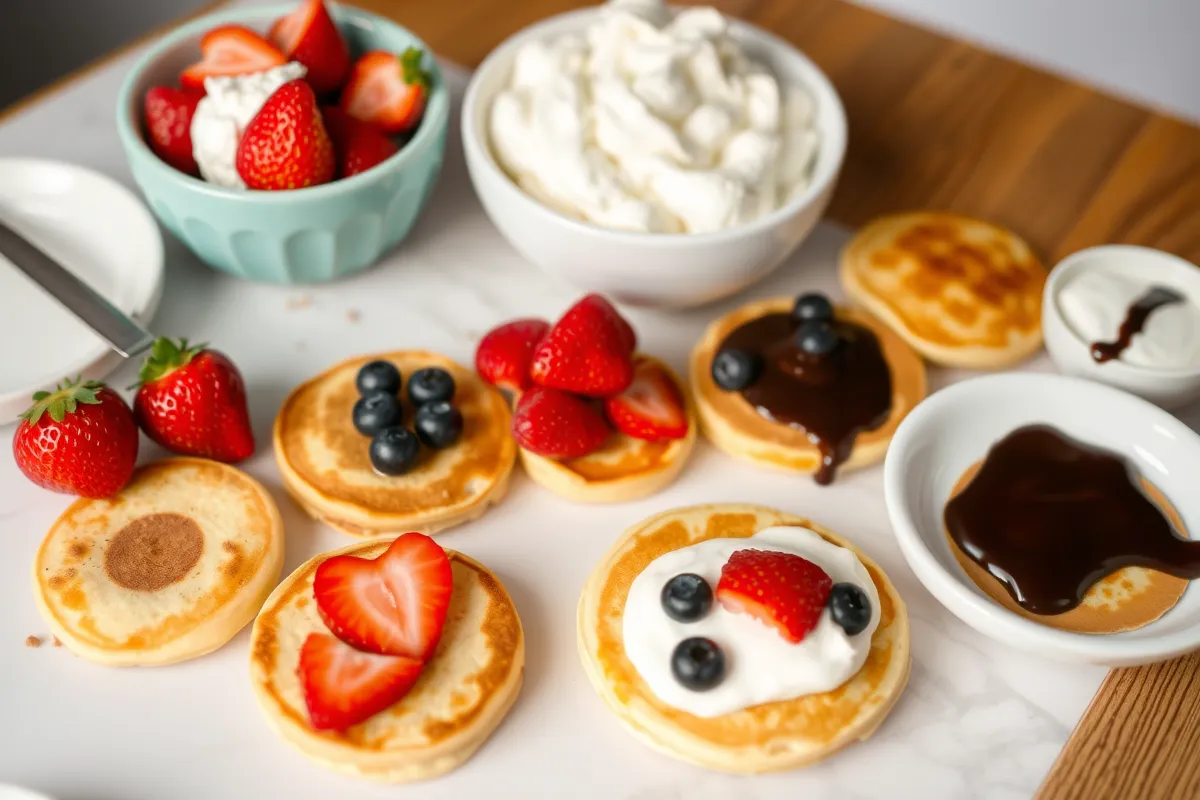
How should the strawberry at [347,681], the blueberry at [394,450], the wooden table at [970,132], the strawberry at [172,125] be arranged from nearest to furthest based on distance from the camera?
the strawberry at [347,681] → the blueberry at [394,450] → the strawberry at [172,125] → the wooden table at [970,132]

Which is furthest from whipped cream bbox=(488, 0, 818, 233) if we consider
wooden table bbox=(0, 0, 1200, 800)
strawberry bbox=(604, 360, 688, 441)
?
wooden table bbox=(0, 0, 1200, 800)

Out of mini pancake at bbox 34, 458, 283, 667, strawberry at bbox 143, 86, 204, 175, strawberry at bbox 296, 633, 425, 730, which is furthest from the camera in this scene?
strawberry at bbox 143, 86, 204, 175

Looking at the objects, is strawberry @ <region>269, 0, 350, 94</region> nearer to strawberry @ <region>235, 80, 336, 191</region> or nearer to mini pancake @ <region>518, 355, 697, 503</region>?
strawberry @ <region>235, 80, 336, 191</region>

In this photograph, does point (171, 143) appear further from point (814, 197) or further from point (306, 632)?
point (814, 197)

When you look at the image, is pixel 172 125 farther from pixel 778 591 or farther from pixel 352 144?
pixel 778 591

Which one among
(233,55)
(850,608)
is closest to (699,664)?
(850,608)

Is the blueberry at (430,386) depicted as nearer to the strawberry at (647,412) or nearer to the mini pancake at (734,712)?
the strawberry at (647,412)

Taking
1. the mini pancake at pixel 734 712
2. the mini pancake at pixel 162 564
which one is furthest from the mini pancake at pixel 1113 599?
the mini pancake at pixel 162 564

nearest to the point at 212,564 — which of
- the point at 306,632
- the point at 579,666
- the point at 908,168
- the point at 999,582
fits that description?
the point at 306,632
